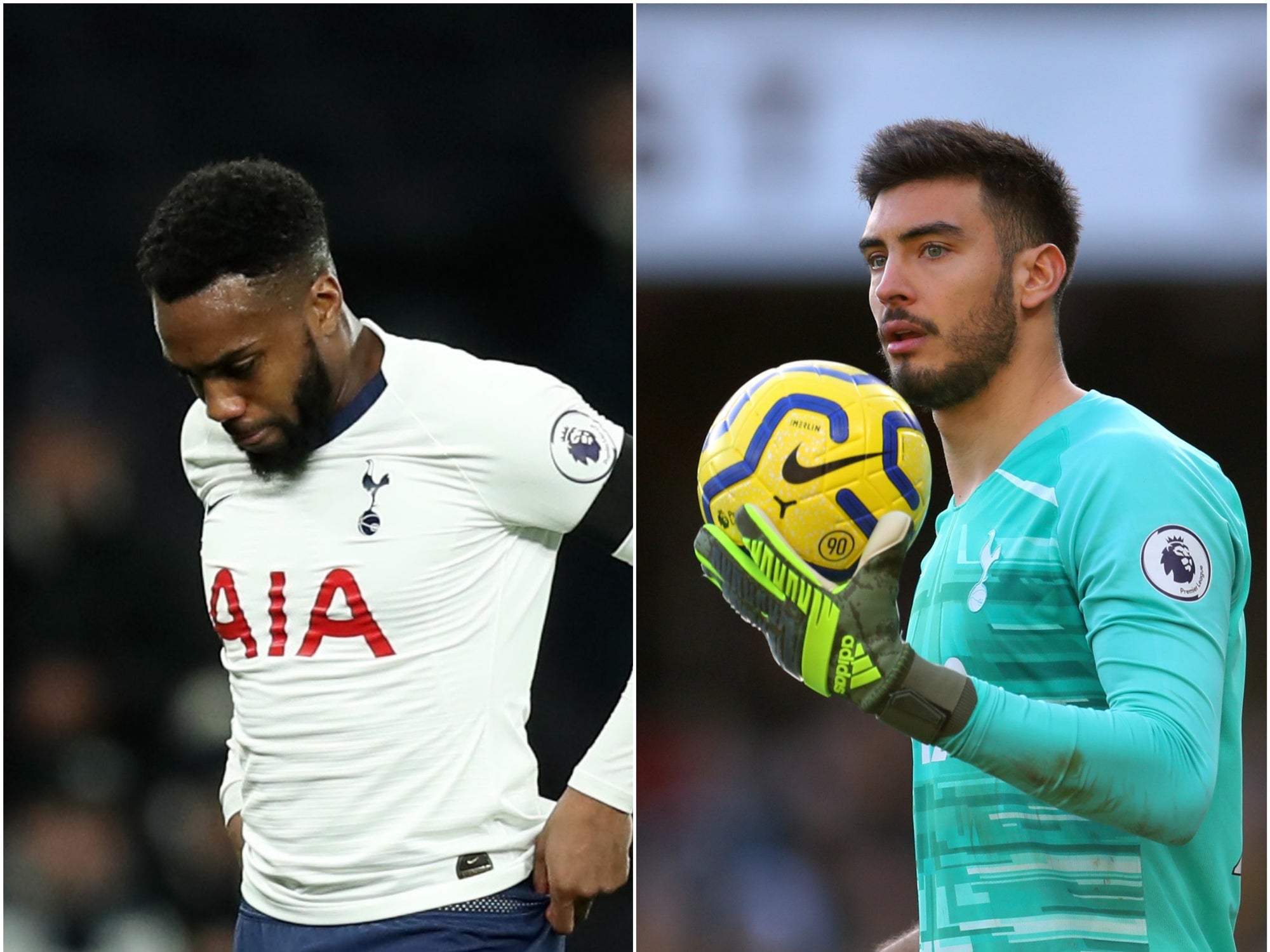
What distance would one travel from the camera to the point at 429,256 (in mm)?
4602

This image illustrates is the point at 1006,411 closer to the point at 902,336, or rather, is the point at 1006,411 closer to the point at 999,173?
the point at 902,336

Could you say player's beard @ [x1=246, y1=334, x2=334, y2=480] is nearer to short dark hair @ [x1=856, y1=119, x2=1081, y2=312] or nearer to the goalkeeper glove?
short dark hair @ [x1=856, y1=119, x2=1081, y2=312]

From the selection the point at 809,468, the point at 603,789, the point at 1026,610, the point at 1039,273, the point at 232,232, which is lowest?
the point at 603,789

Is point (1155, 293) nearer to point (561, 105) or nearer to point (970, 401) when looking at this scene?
point (561, 105)

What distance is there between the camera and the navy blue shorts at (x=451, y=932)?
9.12 ft

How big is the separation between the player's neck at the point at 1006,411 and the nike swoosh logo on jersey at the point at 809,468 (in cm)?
31

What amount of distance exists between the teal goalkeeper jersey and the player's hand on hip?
0.74 metres

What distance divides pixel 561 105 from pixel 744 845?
13.9 feet

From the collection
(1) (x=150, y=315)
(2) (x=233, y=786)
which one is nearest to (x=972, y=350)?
(2) (x=233, y=786)

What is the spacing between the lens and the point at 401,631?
290 cm

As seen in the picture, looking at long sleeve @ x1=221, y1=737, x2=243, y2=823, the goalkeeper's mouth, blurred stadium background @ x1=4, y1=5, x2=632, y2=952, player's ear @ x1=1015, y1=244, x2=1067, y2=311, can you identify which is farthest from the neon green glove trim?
blurred stadium background @ x1=4, y1=5, x2=632, y2=952

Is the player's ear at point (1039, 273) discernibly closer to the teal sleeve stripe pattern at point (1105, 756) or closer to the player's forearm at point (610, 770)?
the teal sleeve stripe pattern at point (1105, 756)

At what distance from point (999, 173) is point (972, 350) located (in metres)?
0.34

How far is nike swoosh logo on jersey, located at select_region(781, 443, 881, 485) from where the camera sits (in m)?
2.17
